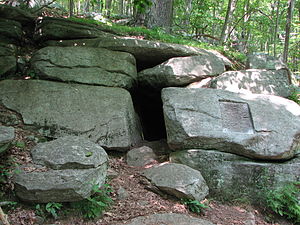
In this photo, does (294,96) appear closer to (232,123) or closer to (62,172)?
(232,123)

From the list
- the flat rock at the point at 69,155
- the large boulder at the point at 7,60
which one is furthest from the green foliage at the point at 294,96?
the large boulder at the point at 7,60

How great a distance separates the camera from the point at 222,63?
7.82 meters

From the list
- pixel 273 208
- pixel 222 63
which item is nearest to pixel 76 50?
pixel 222 63

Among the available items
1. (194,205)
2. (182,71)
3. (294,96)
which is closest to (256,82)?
(294,96)

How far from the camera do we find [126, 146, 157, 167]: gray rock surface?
5.71 meters

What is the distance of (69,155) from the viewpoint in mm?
4105

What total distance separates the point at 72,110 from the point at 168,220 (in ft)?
11.7

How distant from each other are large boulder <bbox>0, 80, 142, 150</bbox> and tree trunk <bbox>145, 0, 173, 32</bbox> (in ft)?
17.3

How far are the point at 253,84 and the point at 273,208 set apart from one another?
3715 millimetres

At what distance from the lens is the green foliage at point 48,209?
138 inches

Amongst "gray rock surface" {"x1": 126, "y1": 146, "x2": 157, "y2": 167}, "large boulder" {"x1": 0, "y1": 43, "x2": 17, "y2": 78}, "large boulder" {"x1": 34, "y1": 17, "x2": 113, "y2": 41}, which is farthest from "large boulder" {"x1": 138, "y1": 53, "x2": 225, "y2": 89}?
"large boulder" {"x1": 0, "y1": 43, "x2": 17, "y2": 78}

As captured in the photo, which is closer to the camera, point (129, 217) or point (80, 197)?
point (80, 197)

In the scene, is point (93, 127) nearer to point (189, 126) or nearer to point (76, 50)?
point (189, 126)

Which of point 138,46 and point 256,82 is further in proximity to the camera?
point 138,46
